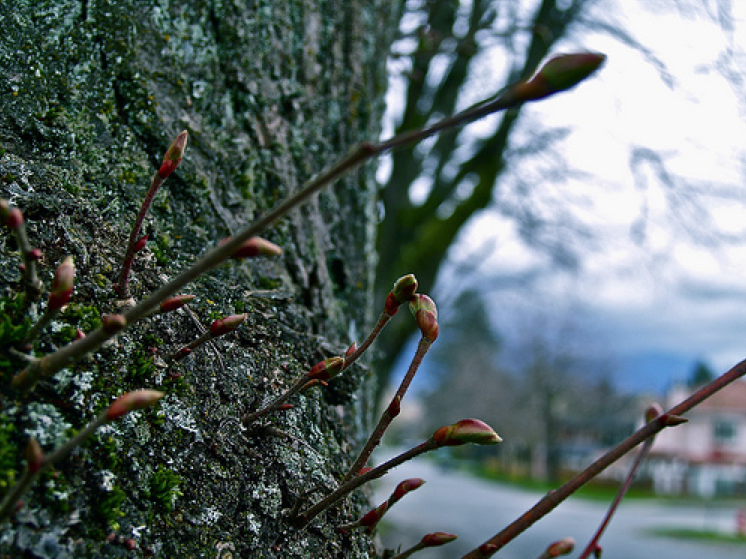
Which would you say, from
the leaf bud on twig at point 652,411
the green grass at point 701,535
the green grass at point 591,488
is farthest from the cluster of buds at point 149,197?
the green grass at point 591,488

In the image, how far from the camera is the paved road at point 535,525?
49.8ft

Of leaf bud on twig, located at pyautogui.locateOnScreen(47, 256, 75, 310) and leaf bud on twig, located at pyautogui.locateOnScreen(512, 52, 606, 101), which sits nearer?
leaf bud on twig, located at pyautogui.locateOnScreen(512, 52, 606, 101)

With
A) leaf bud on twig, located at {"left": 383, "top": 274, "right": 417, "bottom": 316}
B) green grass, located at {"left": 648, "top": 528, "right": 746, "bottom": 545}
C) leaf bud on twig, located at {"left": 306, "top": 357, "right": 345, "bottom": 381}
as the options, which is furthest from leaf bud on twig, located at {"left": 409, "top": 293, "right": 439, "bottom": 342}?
green grass, located at {"left": 648, "top": 528, "right": 746, "bottom": 545}

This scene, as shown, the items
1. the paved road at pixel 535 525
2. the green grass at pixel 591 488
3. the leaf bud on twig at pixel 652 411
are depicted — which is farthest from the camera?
the green grass at pixel 591 488

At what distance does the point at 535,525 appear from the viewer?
19.7 metres

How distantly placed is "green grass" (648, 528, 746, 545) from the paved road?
41cm

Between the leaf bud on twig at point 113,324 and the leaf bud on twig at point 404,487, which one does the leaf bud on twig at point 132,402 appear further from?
the leaf bud on twig at point 404,487

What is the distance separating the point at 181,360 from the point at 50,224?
28cm

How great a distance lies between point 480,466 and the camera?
137 ft

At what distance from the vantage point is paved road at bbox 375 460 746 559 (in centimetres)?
1519

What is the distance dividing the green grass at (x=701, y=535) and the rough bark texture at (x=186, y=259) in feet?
62.5

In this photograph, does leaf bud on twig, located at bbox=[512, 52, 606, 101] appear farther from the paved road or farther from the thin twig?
the paved road

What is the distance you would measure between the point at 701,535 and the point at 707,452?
21.1 metres

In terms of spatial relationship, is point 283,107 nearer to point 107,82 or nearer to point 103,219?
point 107,82
